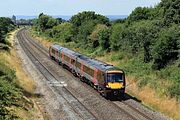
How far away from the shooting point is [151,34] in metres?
42.4

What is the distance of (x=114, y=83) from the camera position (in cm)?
3256

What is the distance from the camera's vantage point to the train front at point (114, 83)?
32250 millimetres

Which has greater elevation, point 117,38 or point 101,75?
point 117,38

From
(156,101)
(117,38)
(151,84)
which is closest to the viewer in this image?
(156,101)

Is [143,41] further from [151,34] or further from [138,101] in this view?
[138,101]

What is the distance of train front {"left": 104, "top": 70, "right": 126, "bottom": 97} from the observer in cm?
3225

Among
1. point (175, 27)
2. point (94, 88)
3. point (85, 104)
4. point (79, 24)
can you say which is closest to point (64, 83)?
point (94, 88)

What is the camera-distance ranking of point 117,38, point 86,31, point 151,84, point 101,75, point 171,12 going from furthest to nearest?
point 86,31 < point 117,38 < point 171,12 < point 151,84 < point 101,75

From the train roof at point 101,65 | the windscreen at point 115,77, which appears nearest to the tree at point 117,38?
the train roof at point 101,65

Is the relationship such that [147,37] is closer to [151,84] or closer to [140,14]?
[151,84]

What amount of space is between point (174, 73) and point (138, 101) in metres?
4.39

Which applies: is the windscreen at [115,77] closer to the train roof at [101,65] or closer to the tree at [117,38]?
the train roof at [101,65]

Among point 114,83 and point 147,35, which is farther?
point 147,35

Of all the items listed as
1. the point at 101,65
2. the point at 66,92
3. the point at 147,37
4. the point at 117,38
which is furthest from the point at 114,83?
the point at 117,38
